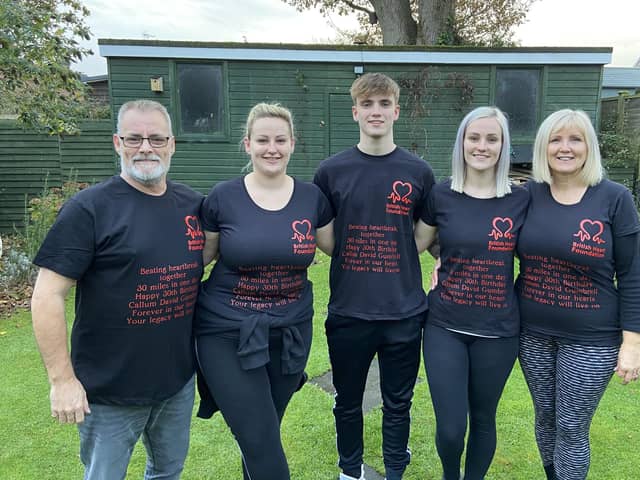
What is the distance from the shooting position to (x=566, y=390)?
215 centimetres

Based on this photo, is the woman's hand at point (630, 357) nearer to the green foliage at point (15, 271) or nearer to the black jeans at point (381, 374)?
the black jeans at point (381, 374)

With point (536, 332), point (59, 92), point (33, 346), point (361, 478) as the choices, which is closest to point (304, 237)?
point (536, 332)

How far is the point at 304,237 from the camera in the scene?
2105 mm

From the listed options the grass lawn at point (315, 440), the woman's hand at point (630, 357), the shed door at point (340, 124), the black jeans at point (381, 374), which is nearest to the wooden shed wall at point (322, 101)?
the shed door at point (340, 124)

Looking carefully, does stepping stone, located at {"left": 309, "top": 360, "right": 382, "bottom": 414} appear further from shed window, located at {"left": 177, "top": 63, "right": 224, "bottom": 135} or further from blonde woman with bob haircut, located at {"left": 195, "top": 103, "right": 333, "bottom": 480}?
shed window, located at {"left": 177, "top": 63, "right": 224, "bottom": 135}

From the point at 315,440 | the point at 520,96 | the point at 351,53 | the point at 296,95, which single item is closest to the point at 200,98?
the point at 296,95

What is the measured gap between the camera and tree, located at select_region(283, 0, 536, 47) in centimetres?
1377

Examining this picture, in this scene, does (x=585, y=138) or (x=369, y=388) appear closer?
(x=585, y=138)

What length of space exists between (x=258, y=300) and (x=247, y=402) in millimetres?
400

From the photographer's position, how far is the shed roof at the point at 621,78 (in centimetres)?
2619

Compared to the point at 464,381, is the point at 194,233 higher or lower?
higher

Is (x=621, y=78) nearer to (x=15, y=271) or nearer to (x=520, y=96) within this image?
Result: (x=520, y=96)

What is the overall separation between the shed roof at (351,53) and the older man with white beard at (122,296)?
842cm

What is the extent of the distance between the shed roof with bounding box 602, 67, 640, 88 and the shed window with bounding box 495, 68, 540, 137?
1846 cm
